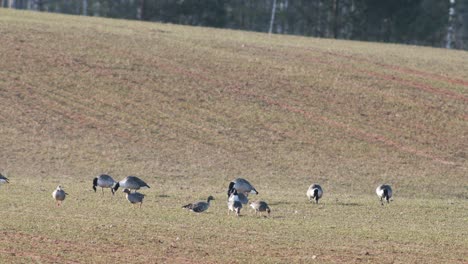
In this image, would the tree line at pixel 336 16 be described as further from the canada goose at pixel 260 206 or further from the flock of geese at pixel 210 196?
the canada goose at pixel 260 206

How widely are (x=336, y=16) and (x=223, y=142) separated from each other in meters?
52.5

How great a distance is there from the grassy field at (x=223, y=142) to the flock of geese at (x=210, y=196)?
0.32m

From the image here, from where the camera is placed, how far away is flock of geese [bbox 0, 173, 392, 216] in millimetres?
26359

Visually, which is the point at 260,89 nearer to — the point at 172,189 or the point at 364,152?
the point at 364,152

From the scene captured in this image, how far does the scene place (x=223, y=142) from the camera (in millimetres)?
41938

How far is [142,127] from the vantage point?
43.5m

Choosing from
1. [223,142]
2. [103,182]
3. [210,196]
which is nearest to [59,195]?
[103,182]

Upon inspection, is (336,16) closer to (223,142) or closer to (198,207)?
(223,142)

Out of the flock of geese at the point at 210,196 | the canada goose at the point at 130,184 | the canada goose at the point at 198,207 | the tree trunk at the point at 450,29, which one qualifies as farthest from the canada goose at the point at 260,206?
the tree trunk at the point at 450,29

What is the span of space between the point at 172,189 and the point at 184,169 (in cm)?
468

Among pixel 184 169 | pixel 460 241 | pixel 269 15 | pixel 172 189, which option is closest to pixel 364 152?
pixel 184 169

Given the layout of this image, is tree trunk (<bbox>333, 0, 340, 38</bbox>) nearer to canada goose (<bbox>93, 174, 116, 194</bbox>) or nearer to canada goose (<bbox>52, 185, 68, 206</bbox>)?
canada goose (<bbox>93, 174, 116, 194</bbox>)

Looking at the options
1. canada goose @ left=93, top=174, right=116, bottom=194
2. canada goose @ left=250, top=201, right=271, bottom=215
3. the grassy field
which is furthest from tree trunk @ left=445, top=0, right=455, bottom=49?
canada goose @ left=250, top=201, right=271, bottom=215

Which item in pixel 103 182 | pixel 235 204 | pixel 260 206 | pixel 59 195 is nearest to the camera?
pixel 235 204
